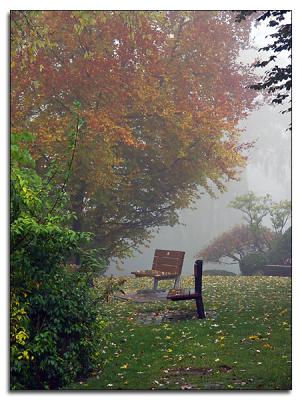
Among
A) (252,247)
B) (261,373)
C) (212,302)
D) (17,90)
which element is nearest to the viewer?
(261,373)

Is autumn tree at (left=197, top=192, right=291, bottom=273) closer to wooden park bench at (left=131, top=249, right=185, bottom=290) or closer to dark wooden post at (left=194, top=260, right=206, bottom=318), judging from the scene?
wooden park bench at (left=131, top=249, right=185, bottom=290)

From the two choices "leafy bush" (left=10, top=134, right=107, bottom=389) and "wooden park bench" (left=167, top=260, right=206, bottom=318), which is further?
"wooden park bench" (left=167, top=260, right=206, bottom=318)

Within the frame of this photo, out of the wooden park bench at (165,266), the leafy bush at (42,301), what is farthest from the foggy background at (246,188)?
the leafy bush at (42,301)

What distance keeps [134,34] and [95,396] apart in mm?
6939

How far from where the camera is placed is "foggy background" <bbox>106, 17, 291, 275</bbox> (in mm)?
9844

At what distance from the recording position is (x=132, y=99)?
34.1 ft

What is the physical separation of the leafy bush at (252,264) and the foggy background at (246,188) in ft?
4.47

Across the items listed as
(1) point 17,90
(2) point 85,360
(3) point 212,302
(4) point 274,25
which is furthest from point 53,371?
(4) point 274,25

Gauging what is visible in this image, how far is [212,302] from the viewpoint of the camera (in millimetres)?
9477

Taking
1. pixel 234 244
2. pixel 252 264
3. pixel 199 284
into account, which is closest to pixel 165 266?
pixel 199 284

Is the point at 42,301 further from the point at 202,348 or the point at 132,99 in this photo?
the point at 132,99

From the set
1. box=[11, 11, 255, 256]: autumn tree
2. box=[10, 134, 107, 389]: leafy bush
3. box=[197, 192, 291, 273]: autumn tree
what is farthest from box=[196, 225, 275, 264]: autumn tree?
box=[10, 134, 107, 389]: leafy bush

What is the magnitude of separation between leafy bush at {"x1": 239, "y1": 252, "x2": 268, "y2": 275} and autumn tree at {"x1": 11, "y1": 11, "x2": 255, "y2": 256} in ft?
10.1

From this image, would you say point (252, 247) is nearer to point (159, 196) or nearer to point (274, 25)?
point (159, 196)
